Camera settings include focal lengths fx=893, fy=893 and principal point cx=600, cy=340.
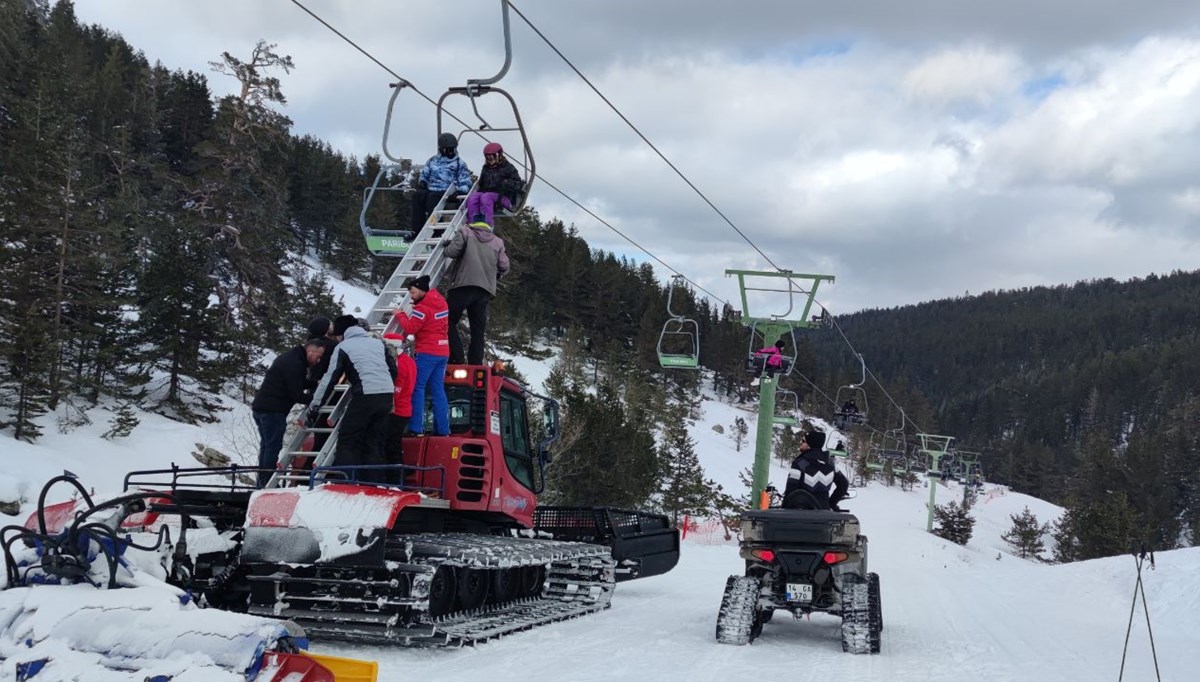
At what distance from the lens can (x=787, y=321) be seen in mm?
25094

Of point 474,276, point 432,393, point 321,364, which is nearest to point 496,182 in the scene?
point 474,276

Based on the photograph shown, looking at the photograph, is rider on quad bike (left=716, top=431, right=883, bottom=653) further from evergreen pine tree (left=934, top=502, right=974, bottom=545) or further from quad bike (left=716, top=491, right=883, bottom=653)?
evergreen pine tree (left=934, top=502, right=974, bottom=545)

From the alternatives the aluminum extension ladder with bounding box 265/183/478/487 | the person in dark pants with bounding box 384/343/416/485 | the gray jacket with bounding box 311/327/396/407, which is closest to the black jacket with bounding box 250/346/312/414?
the aluminum extension ladder with bounding box 265/183/478/487

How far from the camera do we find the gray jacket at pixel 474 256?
1037 cm

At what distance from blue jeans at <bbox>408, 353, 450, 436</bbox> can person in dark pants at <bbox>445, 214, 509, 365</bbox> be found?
131 cm

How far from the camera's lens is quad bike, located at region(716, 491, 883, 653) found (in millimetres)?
8344

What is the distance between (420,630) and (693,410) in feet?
248

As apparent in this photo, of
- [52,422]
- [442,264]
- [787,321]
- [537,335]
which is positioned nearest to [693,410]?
[537,335]

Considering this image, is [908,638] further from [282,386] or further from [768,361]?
[768,361]

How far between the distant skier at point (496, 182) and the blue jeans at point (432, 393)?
2.47 meters

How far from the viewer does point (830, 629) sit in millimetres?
9945

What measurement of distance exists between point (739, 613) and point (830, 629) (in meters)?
2.09

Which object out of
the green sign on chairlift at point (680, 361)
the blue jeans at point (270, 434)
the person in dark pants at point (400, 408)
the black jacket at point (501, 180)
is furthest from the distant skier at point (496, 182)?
the green sign on chairlift at point (680, 361)

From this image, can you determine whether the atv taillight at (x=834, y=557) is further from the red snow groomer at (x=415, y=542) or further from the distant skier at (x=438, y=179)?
the distant skier at (x=438, y=179)
